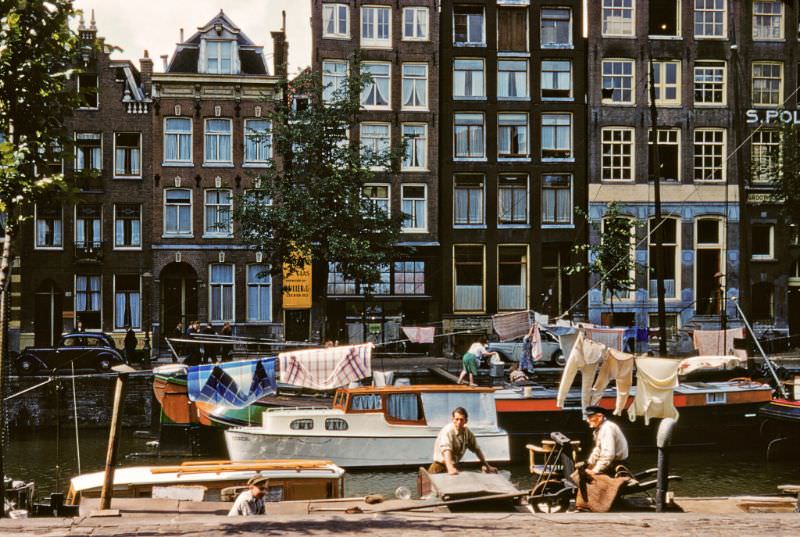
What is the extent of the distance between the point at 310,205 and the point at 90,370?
10.0m

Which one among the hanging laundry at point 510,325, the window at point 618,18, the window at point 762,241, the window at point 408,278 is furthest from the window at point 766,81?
the hanging laundry at point 510,325

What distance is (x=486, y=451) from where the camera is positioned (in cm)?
2216

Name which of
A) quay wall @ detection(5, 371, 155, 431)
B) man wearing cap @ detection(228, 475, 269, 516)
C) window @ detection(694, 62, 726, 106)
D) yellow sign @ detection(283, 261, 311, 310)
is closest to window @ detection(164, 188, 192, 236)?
yellow sign @ detection(283, 261, 311, 310)

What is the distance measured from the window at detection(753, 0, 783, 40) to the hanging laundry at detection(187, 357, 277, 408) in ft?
104

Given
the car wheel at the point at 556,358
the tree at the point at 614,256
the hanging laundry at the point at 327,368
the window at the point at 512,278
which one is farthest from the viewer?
the window at the point at 512,278

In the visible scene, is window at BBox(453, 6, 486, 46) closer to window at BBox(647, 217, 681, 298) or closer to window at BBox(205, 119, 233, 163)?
window at BBox(205, 119, 233, 163)

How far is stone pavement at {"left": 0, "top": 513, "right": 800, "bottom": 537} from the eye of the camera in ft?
31.0

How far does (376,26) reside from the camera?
41125mm

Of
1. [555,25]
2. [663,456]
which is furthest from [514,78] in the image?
[663,456]

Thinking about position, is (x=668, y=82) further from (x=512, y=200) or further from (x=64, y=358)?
(x=64, y=358)

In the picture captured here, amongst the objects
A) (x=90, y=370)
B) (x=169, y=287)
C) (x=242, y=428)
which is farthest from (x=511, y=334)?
(x=169, y=287)

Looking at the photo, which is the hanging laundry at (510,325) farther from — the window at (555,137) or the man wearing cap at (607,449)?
the man wearing cap at (607,449)

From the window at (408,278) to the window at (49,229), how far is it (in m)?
15.2

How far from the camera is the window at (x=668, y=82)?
41656 millimetres
